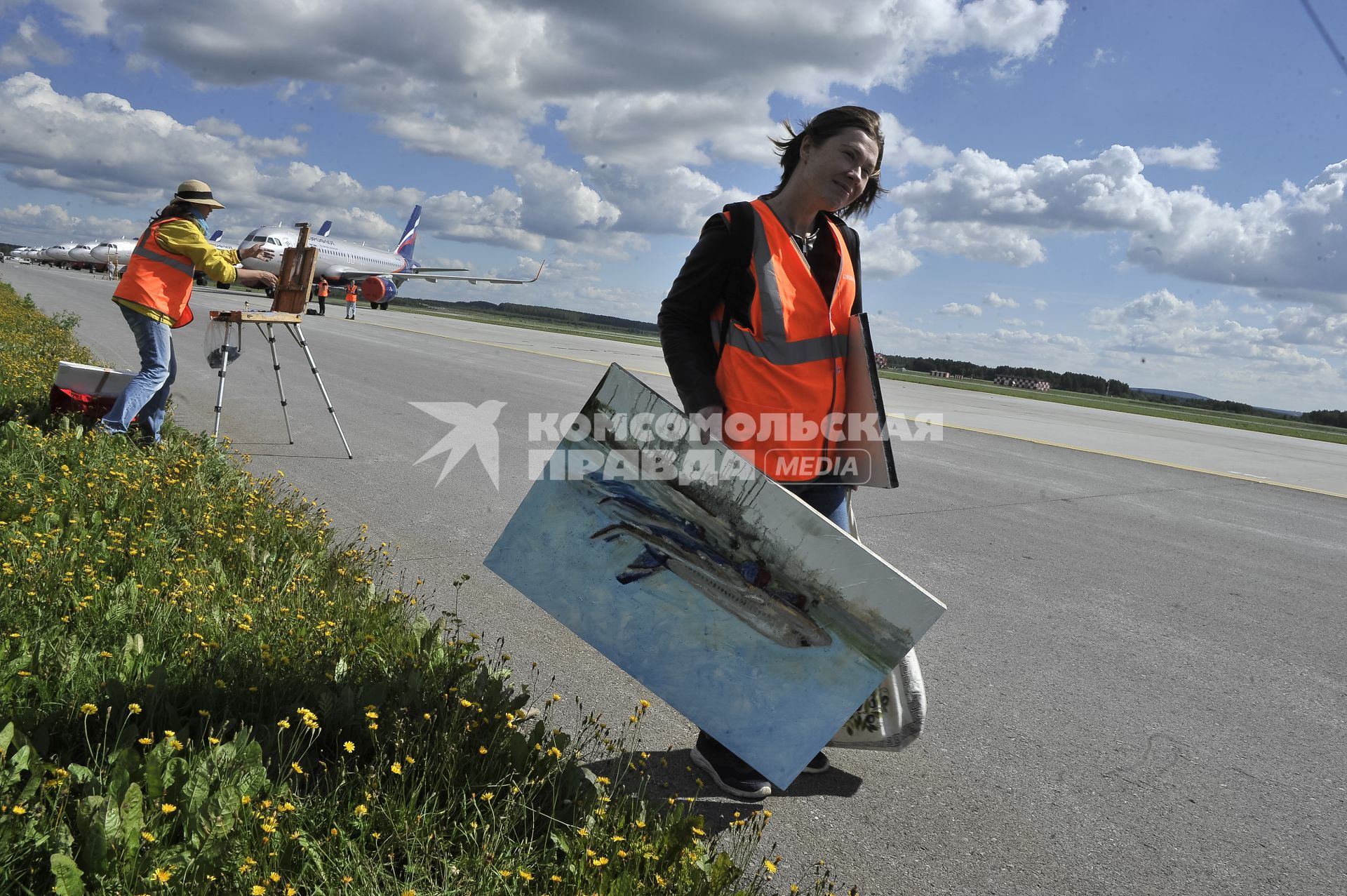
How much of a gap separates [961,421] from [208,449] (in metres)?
14.3

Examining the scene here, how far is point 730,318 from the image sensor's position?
2.80m

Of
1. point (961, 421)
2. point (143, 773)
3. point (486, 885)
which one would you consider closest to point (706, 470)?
point (486, 885)

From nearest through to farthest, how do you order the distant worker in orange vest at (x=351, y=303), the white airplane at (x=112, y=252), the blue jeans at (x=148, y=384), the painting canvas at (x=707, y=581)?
1. the painting canvas at (x=707, y=581)
2. the blue jeans at (x=148, y=384)
3. the distant worker in orange vest at (x=351, y=303)
4. the white airplane at (x=112, y=252)

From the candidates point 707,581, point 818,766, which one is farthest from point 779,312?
point 818,766

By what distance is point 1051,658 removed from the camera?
4.77 metres

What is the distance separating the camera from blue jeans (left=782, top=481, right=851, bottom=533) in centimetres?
302

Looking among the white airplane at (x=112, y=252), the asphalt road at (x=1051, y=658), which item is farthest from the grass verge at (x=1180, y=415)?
the white airplane at (x=112, y=252)

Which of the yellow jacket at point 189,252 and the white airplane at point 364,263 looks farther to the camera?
the white airplane at point 364,263

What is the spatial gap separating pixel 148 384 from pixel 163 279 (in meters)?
0.82

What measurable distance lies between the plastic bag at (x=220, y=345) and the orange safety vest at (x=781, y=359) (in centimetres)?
623

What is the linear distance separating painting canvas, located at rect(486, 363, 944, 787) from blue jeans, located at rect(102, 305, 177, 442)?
5344 mm

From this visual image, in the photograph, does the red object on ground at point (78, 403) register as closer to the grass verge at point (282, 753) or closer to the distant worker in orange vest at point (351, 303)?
the grass verge at point (282, 753)

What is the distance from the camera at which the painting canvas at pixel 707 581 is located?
2363 mm

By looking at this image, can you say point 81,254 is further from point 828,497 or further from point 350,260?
point 828,497
